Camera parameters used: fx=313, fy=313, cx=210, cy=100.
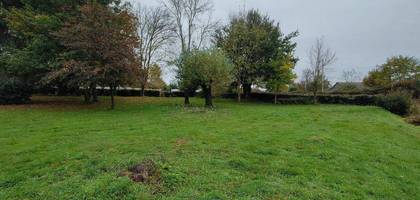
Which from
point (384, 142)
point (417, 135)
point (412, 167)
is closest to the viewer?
point (412, 167)

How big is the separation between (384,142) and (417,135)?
139 inches

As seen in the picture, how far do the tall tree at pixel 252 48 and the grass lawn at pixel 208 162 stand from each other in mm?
16656

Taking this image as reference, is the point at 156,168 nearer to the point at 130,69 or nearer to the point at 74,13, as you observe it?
the point at 130,69

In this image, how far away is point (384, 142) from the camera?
977 centimetres

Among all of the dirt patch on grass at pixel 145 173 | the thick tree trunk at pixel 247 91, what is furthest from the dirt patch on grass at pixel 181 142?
the thick tree trunk at pixel 247 91

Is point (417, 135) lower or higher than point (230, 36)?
lower

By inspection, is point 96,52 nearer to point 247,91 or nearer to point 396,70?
point 247,91

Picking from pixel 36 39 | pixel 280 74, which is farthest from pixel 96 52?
pixel 280 74

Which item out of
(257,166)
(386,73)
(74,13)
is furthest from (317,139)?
(386,73)

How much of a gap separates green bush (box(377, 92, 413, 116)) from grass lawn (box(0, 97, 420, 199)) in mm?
11220

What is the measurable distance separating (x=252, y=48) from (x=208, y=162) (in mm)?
21717

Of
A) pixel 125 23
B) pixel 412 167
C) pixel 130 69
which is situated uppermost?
pixel 125 23

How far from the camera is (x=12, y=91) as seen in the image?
17.3 m

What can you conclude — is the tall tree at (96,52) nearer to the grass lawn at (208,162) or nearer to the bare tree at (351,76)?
the grass lawn at (208,162)
